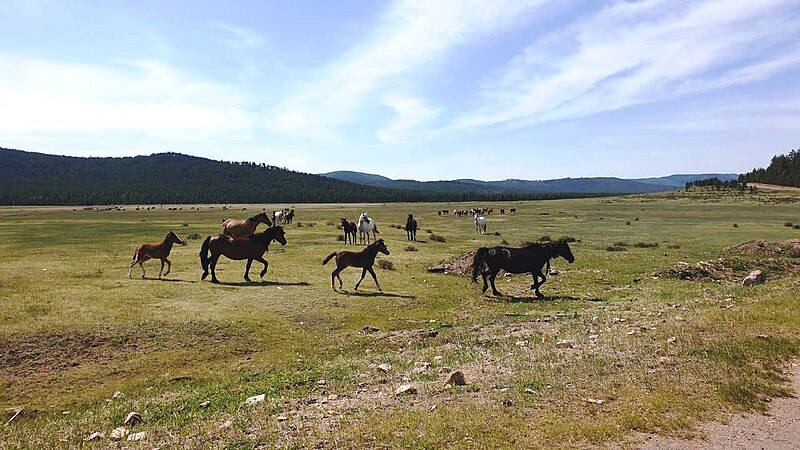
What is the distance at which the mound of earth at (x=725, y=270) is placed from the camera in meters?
20.2

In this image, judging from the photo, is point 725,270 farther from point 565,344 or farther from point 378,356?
point 378,356

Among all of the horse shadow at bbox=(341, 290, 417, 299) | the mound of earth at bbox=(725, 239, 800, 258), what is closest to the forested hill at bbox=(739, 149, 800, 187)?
the mound of earth at bbox=(725, 239, 800, 258)

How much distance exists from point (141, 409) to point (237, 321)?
211 inches

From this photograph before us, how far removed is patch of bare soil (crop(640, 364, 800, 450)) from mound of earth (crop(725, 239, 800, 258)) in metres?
23.6

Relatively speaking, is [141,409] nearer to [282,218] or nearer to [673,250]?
[673,250]

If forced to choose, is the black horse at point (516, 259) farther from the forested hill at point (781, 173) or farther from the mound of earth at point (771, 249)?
the forested hill at point (781, 173)

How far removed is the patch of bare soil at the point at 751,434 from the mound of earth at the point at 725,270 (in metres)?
14.9

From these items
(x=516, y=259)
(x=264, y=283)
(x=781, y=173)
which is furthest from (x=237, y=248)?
(x=781, y=173)

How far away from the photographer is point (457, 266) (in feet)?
76.5

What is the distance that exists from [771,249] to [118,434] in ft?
102

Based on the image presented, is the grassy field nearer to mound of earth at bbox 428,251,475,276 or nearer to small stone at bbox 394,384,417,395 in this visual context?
small stone at bbox 394,384,417,395

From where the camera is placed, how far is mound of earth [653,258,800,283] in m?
20.2

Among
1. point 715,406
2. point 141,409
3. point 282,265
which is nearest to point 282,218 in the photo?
point 282,265

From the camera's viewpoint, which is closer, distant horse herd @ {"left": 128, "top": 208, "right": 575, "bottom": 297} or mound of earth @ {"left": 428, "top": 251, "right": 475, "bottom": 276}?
distant horse herd @ {"left": 128, "top": 208, "right": 575, "bottom": 297}
